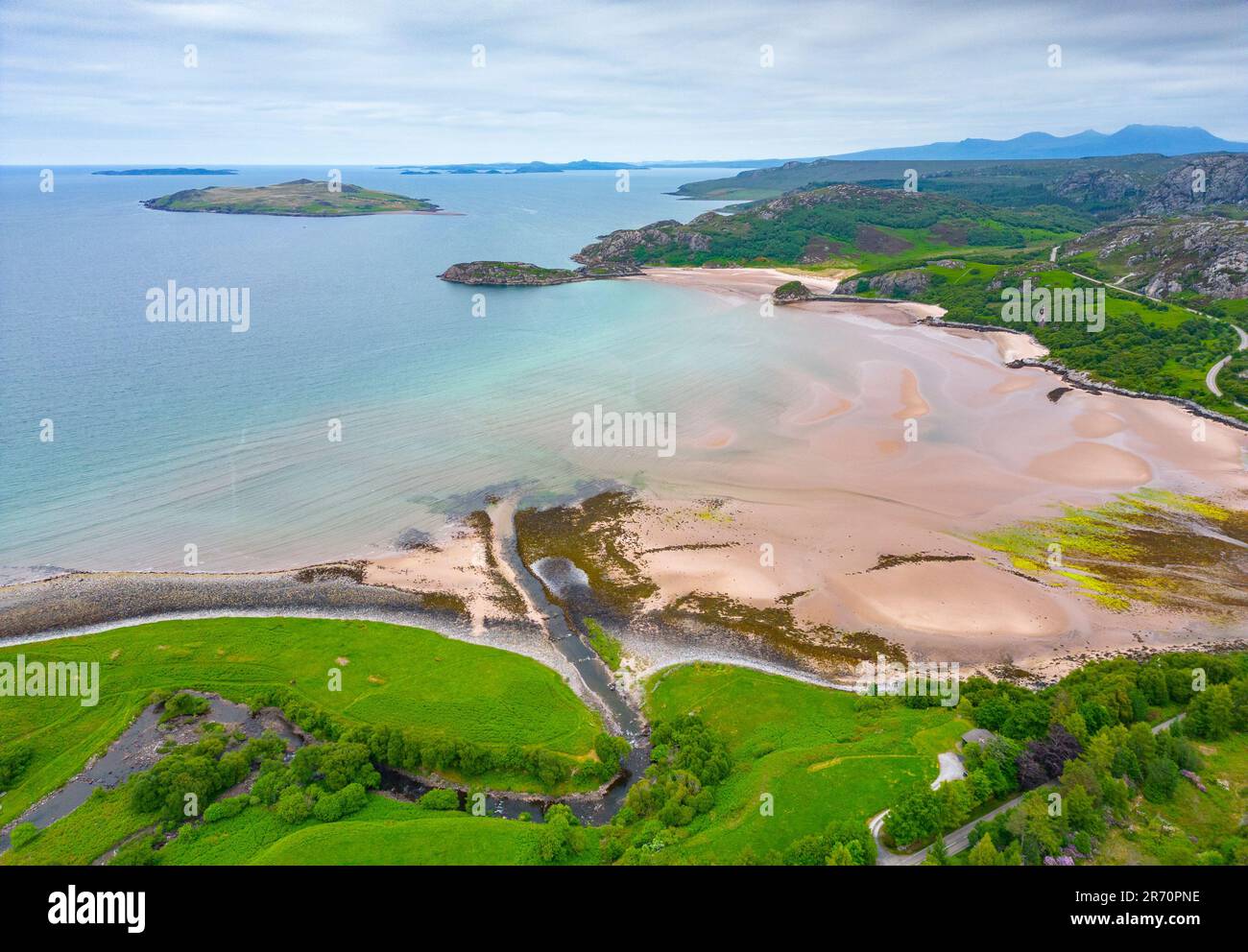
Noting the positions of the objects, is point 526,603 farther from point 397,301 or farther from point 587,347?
point 397,301

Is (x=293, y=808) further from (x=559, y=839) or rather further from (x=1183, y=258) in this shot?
(x=1183, y=258)

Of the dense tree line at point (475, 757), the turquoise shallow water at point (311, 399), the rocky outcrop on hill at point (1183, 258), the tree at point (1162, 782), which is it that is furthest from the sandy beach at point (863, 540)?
the rocky outcrop on hill at point (1183, 258)

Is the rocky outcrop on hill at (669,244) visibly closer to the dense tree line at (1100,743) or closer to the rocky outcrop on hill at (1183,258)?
the rocky outcrop on hill at (1183,258)

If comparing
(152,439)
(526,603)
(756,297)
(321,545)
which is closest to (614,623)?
(526,603)

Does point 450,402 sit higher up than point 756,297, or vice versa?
point 756,297
